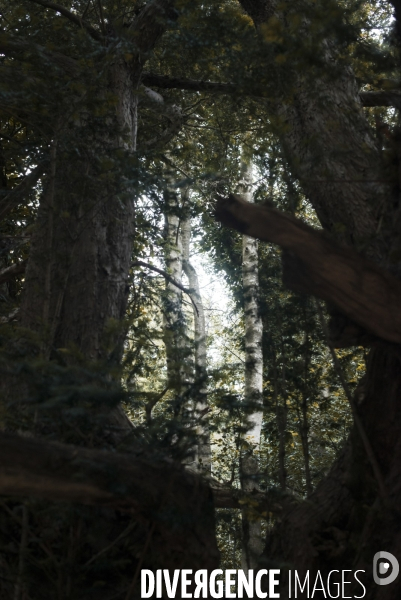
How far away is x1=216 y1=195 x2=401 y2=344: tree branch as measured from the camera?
9.24 feet

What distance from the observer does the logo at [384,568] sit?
318 cm

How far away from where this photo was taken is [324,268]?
113 inches

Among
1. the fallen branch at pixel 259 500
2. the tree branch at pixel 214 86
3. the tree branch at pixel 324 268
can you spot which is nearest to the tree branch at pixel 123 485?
the fallen branch at pixel 259 500

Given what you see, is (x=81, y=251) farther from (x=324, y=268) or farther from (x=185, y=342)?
(x=324, y=268)

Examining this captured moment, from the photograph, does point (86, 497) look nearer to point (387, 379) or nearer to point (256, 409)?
Answer: point (256, 409)

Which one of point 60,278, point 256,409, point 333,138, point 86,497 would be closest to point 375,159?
point 333,138

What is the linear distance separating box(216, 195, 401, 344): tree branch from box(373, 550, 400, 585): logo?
117cm

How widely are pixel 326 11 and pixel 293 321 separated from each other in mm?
1948

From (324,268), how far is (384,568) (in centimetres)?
155

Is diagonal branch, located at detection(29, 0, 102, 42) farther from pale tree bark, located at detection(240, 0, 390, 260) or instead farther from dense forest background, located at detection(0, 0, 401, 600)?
pale tree bark, located at detection(240, 0, 390, 260)

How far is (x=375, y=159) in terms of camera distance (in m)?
3.88

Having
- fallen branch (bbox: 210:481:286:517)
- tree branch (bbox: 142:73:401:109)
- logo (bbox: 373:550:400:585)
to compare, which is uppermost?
tree branch (bbox: 142:73:401:109)

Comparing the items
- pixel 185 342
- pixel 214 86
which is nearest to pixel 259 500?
pixel 185 342

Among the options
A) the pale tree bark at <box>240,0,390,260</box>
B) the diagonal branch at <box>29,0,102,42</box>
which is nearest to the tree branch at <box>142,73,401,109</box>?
the pale tree bark at <box>240,0,390,260</box>
